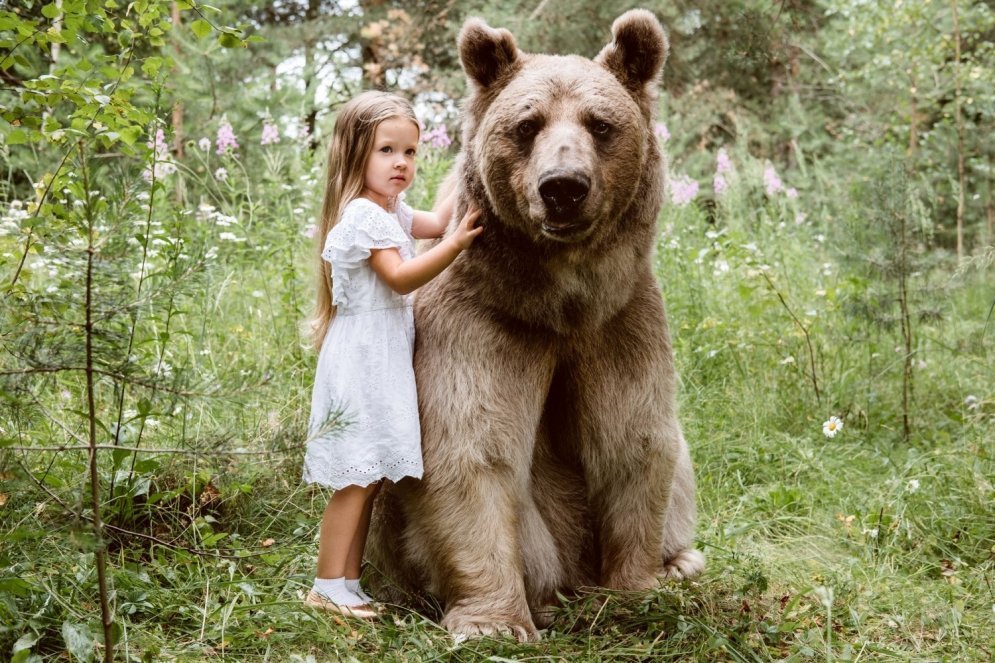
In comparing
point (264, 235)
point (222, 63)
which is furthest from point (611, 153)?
point (222, 63)

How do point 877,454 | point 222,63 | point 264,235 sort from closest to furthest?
point 877,454 < point 264,235 < point 222,63

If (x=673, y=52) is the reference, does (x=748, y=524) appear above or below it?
below

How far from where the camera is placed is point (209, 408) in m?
4.25

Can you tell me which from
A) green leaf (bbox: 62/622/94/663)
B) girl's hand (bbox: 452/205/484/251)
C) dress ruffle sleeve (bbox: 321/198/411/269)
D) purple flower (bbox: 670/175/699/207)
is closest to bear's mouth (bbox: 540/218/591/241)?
girl's hand (bbox: 452/205/484/251)

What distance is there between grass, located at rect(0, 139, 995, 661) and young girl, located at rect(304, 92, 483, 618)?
0.16 meters

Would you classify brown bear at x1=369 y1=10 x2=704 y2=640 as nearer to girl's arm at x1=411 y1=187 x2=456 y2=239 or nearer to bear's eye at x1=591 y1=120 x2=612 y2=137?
bear's eye at x1=591 y1=120 x2=612 y2=137

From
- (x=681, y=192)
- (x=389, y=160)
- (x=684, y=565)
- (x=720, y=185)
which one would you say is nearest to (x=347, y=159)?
(x=389, y=160)

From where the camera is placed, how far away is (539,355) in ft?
9.91

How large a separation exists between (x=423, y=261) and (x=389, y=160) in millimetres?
433

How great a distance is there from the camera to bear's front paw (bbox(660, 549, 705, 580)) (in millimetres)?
3377

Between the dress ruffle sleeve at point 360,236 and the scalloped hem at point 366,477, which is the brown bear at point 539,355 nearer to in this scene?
the scalloped hem at point 366,477

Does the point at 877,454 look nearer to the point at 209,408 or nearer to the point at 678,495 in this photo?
the point at 678,495

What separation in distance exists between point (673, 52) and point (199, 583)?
32.4 ft

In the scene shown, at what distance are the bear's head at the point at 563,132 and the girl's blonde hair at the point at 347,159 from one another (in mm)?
271
